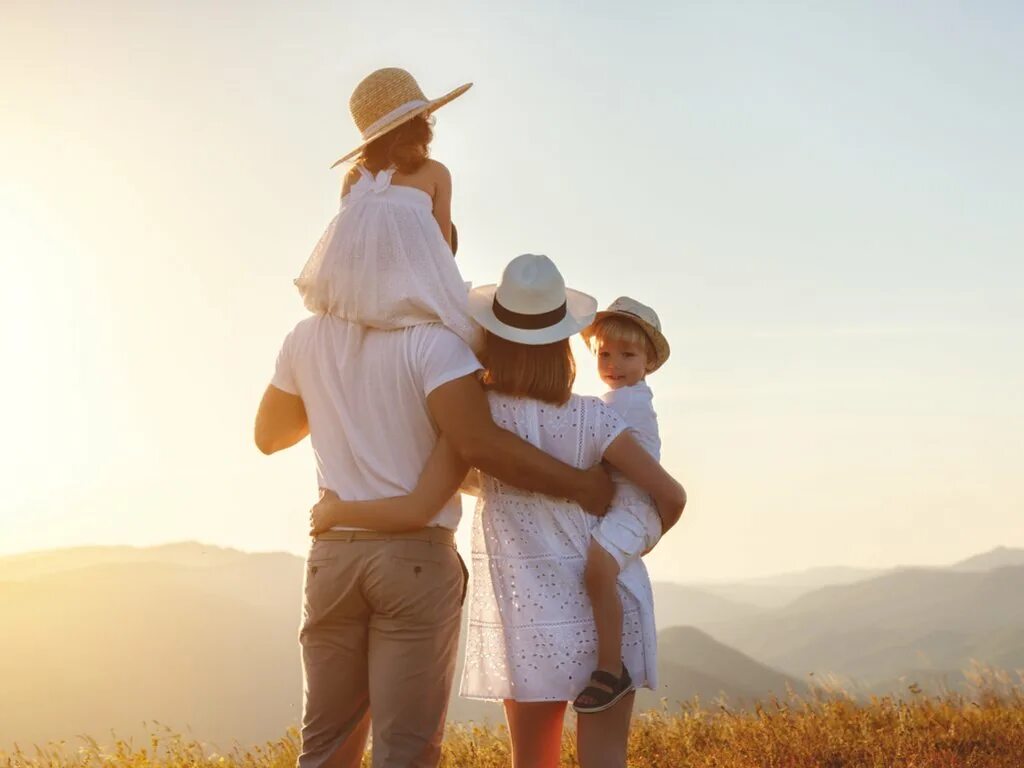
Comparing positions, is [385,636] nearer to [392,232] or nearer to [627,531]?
[627,531]

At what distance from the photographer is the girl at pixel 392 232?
4320mm

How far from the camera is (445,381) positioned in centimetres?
413

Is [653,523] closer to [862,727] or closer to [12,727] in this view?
[862,727]

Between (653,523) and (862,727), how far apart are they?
3803 millimetres

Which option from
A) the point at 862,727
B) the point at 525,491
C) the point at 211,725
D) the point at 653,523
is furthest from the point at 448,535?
the point at 211,725

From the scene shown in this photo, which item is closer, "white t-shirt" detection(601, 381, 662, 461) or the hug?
the hug

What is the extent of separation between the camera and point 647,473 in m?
4.39

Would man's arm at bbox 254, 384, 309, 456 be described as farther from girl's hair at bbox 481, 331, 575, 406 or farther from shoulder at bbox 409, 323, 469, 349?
girl's hair at bbox 481, 331, 575, 406

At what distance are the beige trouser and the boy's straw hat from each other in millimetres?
1259

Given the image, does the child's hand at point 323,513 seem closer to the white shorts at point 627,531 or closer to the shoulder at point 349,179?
the white shorts at point 627,531

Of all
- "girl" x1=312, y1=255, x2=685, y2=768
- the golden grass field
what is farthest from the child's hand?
the golden grass field

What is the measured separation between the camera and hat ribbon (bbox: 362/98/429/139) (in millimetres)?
4617

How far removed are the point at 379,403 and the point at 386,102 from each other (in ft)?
4.23

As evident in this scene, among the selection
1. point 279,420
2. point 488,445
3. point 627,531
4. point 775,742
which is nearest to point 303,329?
point 279,420
